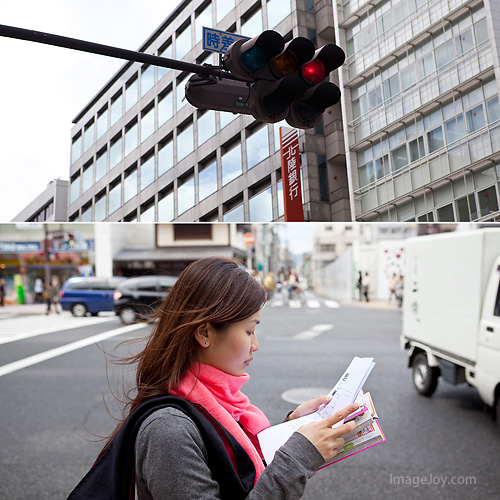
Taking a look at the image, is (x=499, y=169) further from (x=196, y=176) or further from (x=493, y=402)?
(x=196, y=176)

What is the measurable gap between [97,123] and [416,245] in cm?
264

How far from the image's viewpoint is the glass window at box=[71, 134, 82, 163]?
13.3 feet

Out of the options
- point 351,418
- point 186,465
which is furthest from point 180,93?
point 186,465

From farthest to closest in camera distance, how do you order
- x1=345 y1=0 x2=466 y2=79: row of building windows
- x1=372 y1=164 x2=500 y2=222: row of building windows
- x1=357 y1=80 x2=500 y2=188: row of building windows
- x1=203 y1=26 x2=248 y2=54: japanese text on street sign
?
x1=345 y1=0 x2=466 y2=79: row of building windows → x1=357 y1=80 x2=500 y2=188: row of building windows → x1=372 y1=164 x2=500 y2=222: row of building windows → x1=203 y1=26 x2=248 y2=54: japanese text on street sign

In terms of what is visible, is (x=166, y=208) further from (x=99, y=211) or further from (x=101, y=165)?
(x=101, y=165)

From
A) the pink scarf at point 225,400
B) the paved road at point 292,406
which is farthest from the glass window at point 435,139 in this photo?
the pink scarf at point 225,400

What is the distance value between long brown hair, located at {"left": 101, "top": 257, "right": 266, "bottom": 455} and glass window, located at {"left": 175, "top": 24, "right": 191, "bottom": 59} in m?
3.03

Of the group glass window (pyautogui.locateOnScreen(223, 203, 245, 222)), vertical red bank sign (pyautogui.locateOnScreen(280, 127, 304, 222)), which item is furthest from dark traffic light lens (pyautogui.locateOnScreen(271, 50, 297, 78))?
glass window (pyautogui.locateOnScreen(223, 203, 245, 222))

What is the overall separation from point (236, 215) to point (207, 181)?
15.2 inches

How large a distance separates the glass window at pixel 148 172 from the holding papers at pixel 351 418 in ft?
9.67

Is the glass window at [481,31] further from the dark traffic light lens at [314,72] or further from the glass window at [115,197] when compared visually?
the glass window at [115,197]

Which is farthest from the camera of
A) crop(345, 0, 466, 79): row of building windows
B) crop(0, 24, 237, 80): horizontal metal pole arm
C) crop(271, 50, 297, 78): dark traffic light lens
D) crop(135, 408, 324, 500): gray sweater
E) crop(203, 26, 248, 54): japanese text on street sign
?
crop(345, 0, 466, 79): row of building windows

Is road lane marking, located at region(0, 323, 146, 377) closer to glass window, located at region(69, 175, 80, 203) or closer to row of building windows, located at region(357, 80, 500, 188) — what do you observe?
glass window, located at region(69, 175, 80, 203)

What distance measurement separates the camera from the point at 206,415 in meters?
1.03
